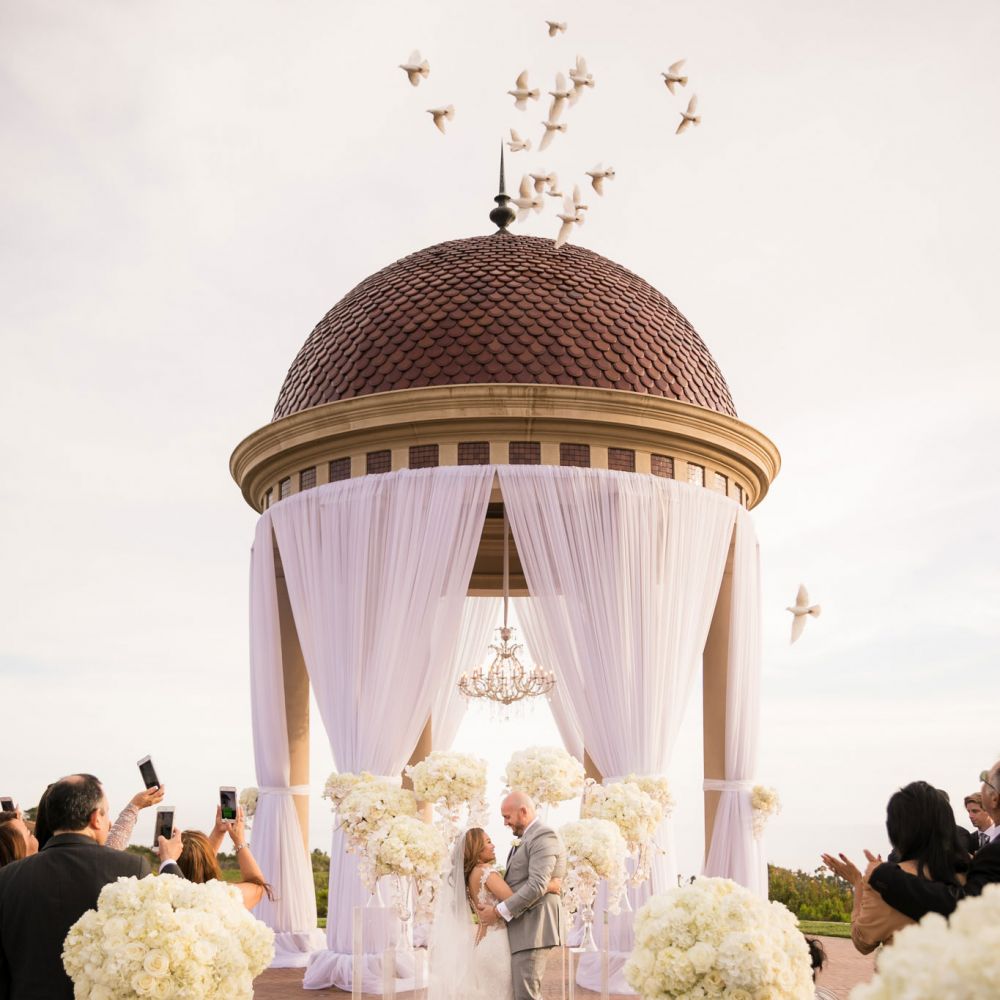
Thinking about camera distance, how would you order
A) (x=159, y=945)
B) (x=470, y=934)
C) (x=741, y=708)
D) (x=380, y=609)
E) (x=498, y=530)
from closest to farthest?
(x=159, y=945) → (x=470, y=934) → (x=380, y=609) → (x=741, y=708) → (x=498, y=530)

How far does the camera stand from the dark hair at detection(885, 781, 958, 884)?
17.0ft

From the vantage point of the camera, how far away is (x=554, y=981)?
1344cm

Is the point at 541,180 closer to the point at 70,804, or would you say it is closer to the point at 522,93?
the point at 522,93

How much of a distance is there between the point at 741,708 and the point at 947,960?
13521mm

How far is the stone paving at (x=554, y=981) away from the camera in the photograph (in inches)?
492

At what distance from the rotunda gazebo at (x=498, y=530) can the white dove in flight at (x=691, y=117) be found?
308 cm

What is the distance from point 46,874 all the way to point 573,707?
30.9 feet

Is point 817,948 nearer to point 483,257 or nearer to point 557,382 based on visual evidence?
point 557,382

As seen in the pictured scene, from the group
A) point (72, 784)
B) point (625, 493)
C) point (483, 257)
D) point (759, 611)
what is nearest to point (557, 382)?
point (625, 493)

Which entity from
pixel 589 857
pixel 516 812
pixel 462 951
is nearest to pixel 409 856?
pixel 462 951

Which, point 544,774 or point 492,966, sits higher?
point 544,774

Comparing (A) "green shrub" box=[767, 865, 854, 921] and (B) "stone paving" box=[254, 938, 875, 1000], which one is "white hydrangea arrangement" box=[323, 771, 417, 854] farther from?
(A) "green shrub" box=[767, 865, 854, 921]

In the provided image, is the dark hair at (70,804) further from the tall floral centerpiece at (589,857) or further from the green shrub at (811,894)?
the green shrub at (811,894)

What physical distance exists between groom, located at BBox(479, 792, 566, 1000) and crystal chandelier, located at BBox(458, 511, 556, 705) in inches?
243
